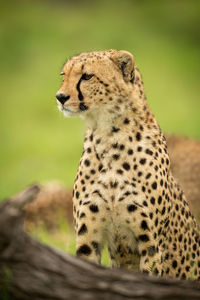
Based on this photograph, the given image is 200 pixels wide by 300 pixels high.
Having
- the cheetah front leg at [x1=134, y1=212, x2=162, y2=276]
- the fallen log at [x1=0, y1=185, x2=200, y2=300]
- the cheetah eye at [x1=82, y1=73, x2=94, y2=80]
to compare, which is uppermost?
the cheetah eye at [x1=82, y1=73, x2=94, y2=80]

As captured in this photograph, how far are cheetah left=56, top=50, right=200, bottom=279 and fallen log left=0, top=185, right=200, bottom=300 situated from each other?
26.6 inches

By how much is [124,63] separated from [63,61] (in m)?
10.8

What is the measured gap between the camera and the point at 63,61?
1409 centimetres

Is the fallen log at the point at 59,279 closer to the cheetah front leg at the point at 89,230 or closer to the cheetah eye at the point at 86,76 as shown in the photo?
the cheetah front leg at the point at 89,230

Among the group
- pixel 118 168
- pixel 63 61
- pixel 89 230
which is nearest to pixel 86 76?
pixel 118 168

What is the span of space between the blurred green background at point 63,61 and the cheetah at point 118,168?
166 inches

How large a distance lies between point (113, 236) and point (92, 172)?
1.05 ft

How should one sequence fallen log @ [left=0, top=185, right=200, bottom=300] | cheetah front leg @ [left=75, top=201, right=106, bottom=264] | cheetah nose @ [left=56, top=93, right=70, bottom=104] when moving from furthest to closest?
cheetah front leg @ [left=75, top=201, right=106, bottom=264], cheetah nose @ [left=56, top=93, right=70, bottom=104], fallen log @ [left=0, top=185, right=200, bottom=300]

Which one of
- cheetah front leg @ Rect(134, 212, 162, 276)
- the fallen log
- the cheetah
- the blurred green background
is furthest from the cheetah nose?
the blurred green background

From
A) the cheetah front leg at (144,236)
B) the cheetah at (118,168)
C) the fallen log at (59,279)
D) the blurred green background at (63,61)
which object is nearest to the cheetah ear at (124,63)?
the cheetah at (118,168)

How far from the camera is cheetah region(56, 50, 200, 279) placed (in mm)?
3326

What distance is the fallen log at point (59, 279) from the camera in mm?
2467

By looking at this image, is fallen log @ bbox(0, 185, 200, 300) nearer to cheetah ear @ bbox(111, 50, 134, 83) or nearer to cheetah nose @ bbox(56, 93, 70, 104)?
cheetah nose @ bbox(56, 93, 70, 104)

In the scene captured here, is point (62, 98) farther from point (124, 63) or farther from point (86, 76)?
point (124, 63)
